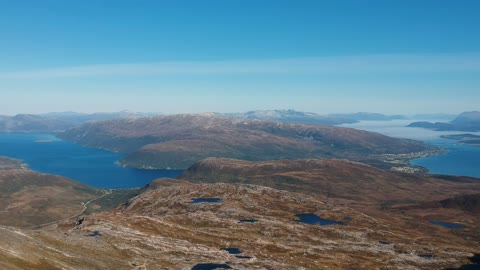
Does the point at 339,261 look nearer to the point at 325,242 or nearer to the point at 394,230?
the point at 325,242

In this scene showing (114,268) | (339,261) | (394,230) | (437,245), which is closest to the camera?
(114,268)

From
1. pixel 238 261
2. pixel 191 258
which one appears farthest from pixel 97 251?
pixel 238 261

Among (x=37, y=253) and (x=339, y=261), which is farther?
(x=339, y=261)

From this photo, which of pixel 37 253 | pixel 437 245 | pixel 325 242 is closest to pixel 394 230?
pixel 437 245

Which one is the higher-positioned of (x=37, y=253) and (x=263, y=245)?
(x=37, y=253)

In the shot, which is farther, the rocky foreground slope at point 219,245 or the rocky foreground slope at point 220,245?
the rocky foreground slope at point 220,245

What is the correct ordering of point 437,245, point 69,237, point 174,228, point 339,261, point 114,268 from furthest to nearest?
1. point 437,245
2. point 174,228
3. point 339,261
4. point 69,237
5. point 114,268

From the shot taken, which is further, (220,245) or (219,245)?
(220,245)

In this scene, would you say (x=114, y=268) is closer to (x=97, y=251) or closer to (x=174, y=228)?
(x=97, y=251)

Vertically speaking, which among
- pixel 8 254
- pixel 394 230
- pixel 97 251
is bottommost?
pixel 394 230

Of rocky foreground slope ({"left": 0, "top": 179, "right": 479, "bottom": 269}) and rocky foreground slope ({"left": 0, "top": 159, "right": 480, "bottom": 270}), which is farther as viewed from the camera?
rocky foreground slope ({"left": 0, "top": 159, "right": 480, "bottom": 270})
